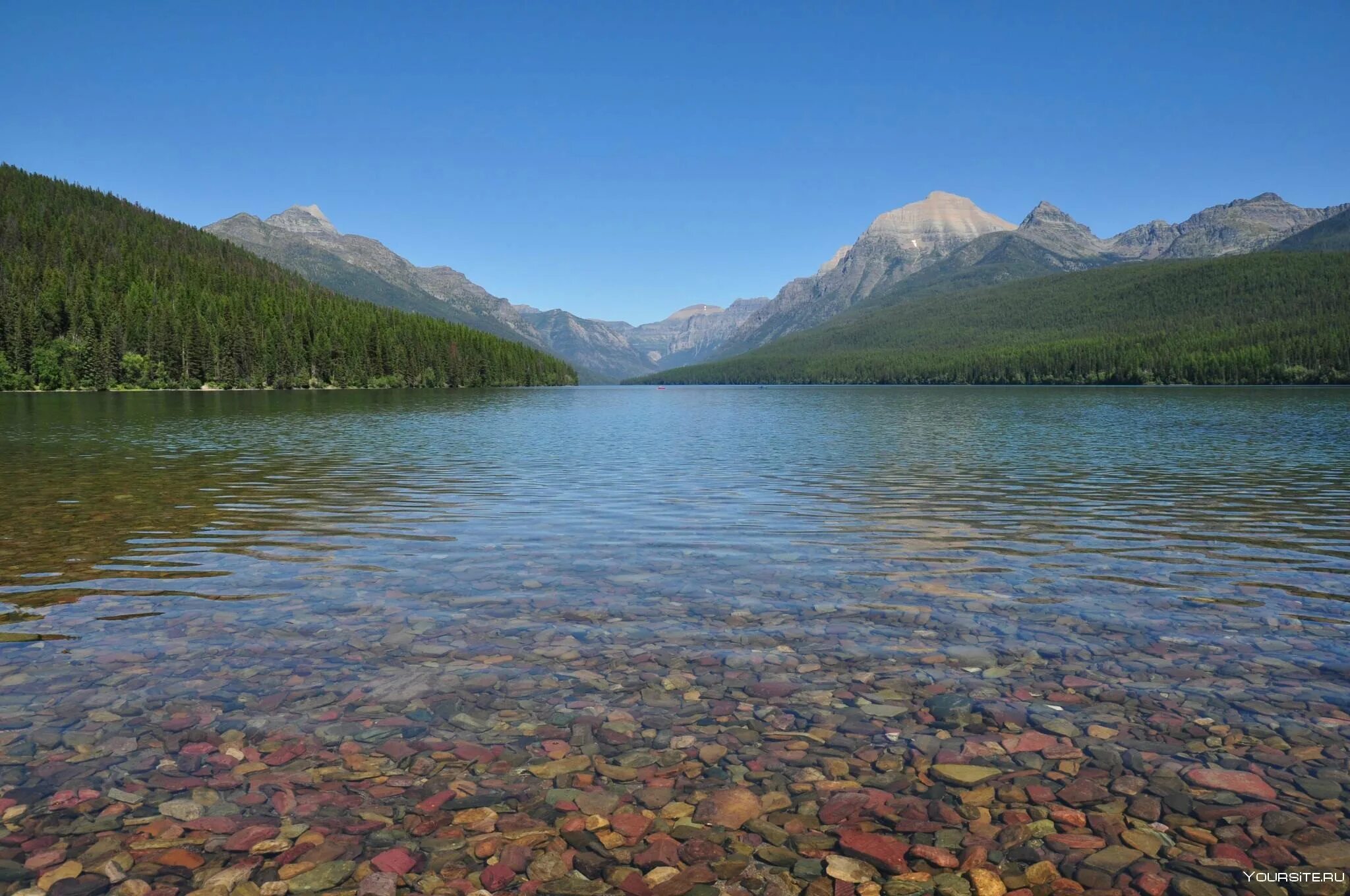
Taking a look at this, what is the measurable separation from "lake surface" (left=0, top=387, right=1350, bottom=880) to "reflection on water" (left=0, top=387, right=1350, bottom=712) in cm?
11

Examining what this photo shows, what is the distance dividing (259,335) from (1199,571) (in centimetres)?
→ 20273

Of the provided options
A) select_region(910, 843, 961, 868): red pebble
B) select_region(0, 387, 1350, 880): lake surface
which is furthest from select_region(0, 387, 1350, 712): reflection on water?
select_region(910, 843, 961, 868): red pebble

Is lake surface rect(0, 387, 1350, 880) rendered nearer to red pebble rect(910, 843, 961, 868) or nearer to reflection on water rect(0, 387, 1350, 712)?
reflection on water rect(0, 387, 1350, 712)

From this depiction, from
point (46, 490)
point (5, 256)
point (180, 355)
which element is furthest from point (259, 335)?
point (46, 490)

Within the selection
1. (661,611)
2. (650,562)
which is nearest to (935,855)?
(661,611)

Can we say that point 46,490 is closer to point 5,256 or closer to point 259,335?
point 259,335

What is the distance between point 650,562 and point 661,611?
13.7 ft

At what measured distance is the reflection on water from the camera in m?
11.3

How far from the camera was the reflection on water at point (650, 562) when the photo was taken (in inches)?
446

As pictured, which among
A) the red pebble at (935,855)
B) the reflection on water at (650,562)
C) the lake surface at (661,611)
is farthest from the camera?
the reflection on water at (650,562)

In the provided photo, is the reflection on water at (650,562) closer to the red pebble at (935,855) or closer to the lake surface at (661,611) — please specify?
the lake surface at (661,611)

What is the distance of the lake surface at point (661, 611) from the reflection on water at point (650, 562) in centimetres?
11

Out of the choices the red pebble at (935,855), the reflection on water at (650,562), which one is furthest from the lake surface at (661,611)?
the red pebble at (935,855)

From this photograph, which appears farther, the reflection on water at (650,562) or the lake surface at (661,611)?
the reflection on water at (650,562)
